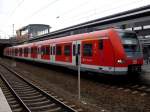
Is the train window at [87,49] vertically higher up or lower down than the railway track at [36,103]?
higher up

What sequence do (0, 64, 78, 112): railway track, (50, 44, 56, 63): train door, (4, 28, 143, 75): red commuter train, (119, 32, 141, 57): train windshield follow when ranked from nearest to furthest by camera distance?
(0, 64, 78, 112): railway track → (4, 28, 143, 75): red commuter train → (119, 32, 141, 57): train windshield → (50, 44, 56, 63): train door

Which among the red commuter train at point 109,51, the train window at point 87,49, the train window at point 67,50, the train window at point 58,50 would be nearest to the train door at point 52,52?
the train window at point 58,50

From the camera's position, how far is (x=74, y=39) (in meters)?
20.5

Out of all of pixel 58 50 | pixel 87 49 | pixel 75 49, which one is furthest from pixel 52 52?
pixel 87 49

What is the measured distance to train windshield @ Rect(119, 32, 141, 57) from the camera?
52.2 ft

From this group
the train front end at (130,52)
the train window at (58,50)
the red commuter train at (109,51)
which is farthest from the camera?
the train window at (58,50)

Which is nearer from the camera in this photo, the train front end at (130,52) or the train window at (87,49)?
the train front end at (130,52)

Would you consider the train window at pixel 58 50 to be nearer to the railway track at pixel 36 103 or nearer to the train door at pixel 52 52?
the train door at pixel 52 52

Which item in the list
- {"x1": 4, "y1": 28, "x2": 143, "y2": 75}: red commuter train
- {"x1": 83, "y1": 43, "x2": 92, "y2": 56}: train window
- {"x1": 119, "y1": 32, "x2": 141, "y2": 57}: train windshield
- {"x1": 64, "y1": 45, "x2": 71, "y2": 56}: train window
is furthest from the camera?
{"x1": 64, "y1": 45, "x2": 71, "y2": 56}: train window

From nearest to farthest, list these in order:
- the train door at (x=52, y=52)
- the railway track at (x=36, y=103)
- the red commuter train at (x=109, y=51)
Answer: the railway track at (x=36, y=103) < the red commuter train at (x=109, y=51) < the train door at (x=52, y=52)

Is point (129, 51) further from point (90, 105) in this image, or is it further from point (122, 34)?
point (90, 105)

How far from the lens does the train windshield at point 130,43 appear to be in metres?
15.9

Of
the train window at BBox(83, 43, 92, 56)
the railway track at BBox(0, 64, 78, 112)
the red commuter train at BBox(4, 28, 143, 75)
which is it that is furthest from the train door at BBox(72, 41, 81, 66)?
the railway track at BBox(0, 64, 78, 112)

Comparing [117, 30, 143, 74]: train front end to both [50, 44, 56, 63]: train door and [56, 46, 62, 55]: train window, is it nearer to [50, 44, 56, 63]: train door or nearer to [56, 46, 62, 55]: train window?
[56, 46, 62, 55]: train window
